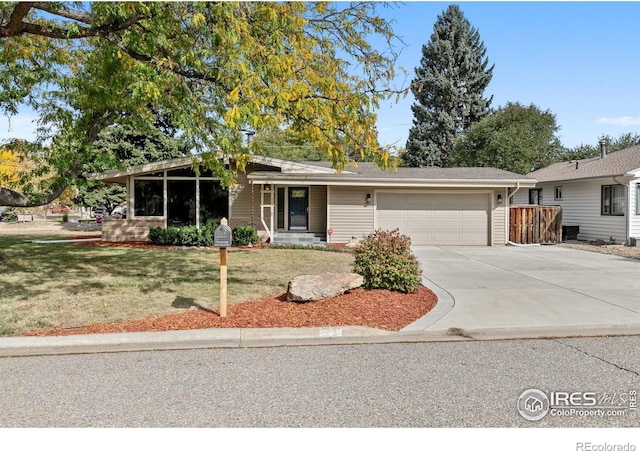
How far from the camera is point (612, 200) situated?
17.8m

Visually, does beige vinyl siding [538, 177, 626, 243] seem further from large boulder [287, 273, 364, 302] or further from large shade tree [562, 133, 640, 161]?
large shade tree [562, 133, 640, 161]

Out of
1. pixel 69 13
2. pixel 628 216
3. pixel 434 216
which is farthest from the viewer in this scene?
pixel 434 216

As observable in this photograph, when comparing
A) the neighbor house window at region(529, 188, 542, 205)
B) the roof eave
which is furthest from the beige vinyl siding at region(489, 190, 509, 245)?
the neighbor house window at region(529, 188, 542, 205)

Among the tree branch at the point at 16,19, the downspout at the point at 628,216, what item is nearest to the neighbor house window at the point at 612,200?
the downspout at the point at 628,216

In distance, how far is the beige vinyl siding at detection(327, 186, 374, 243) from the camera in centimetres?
1716

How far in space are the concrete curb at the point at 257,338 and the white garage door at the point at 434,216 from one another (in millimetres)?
11832

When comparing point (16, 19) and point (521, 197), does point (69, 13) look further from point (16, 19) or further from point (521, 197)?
point (521, 197)

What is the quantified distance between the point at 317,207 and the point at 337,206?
1028 mm

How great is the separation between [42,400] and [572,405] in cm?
413

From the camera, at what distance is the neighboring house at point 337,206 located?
17.1m

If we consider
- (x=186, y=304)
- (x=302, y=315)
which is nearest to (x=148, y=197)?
(x=186, y=304)

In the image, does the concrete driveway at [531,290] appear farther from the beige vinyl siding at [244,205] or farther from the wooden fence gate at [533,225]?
the beige vinyl siding at [244,205]

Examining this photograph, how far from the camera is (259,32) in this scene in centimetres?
647

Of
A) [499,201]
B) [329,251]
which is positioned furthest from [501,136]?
[329,251]
